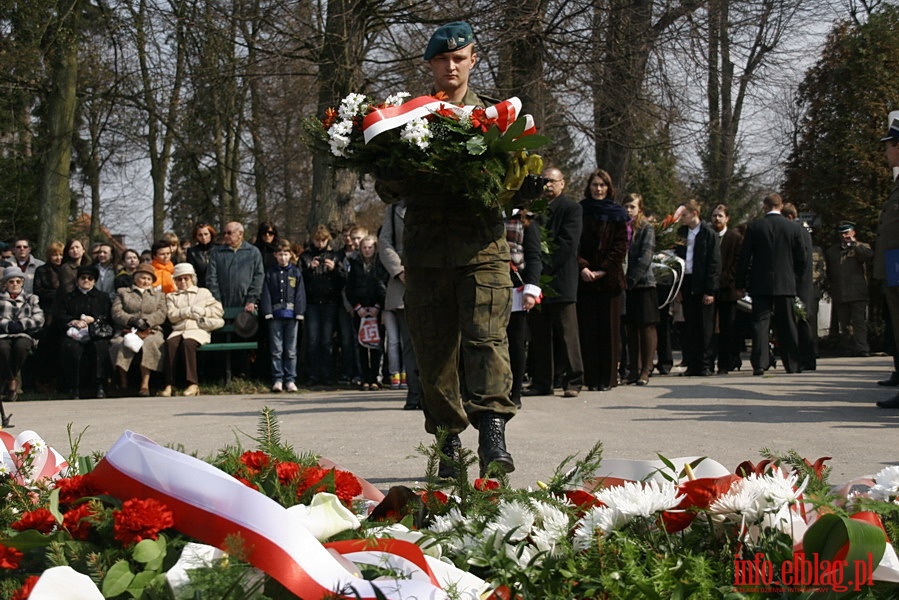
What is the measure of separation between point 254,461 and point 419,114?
231 cm

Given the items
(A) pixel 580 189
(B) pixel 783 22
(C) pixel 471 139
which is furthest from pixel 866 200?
(C) pixel 471 139

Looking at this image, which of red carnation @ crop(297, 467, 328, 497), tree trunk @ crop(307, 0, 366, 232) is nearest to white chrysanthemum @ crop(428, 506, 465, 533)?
red carnation @ crop(297, 467, 328, 497)

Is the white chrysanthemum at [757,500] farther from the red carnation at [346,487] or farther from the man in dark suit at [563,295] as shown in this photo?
the man in dark suit at [563,295]

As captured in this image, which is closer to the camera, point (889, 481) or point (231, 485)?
point (231, 485)

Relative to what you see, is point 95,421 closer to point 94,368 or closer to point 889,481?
point 94,368

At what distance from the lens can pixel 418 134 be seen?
202 inches

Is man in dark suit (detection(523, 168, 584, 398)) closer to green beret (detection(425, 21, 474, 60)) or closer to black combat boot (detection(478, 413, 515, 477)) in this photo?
green beret (detection(425, 21, 474, 60))

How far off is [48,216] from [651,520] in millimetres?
19914

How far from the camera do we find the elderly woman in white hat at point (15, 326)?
1387 cm

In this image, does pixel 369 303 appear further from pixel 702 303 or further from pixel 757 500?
pixel 757 500

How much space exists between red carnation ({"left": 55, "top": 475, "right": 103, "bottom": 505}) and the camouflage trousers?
2.48 meters

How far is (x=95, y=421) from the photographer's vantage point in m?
10.1

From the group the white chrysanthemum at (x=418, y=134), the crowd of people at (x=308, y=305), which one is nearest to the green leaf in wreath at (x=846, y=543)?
the white chrysanthemum at (x=418, y=134)

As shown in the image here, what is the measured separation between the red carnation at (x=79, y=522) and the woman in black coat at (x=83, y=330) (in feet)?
39.5
